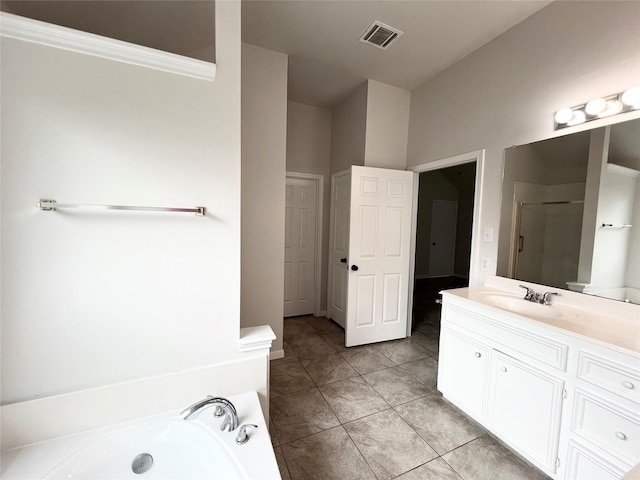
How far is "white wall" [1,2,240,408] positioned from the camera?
1002mm

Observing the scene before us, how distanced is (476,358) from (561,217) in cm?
115

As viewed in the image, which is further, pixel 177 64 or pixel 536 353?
pixel 536 353

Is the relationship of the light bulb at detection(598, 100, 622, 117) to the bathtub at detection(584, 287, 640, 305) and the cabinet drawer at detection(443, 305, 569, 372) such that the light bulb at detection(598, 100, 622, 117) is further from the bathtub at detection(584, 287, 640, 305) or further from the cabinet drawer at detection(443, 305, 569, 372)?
the cabinet drawer at detection(443, 305, 569, 372)

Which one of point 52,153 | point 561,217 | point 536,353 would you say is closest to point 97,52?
point 52,153

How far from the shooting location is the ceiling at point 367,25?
1787mm

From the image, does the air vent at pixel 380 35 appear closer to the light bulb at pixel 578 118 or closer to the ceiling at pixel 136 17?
the ceiling at pixel 136 17

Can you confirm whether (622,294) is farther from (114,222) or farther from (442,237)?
(442,237)

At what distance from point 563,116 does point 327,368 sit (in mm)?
2692

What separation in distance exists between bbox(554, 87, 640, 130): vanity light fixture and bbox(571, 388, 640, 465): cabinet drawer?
157cm

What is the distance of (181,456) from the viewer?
1.10 meters

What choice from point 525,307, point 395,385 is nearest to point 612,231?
point 525,307

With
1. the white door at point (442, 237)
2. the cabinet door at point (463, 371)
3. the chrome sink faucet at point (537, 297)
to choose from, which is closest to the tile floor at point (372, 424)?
the cabinet door at point (463, 371)

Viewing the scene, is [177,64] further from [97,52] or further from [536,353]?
[536,353]

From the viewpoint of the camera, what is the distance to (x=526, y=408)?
4.59 ft
